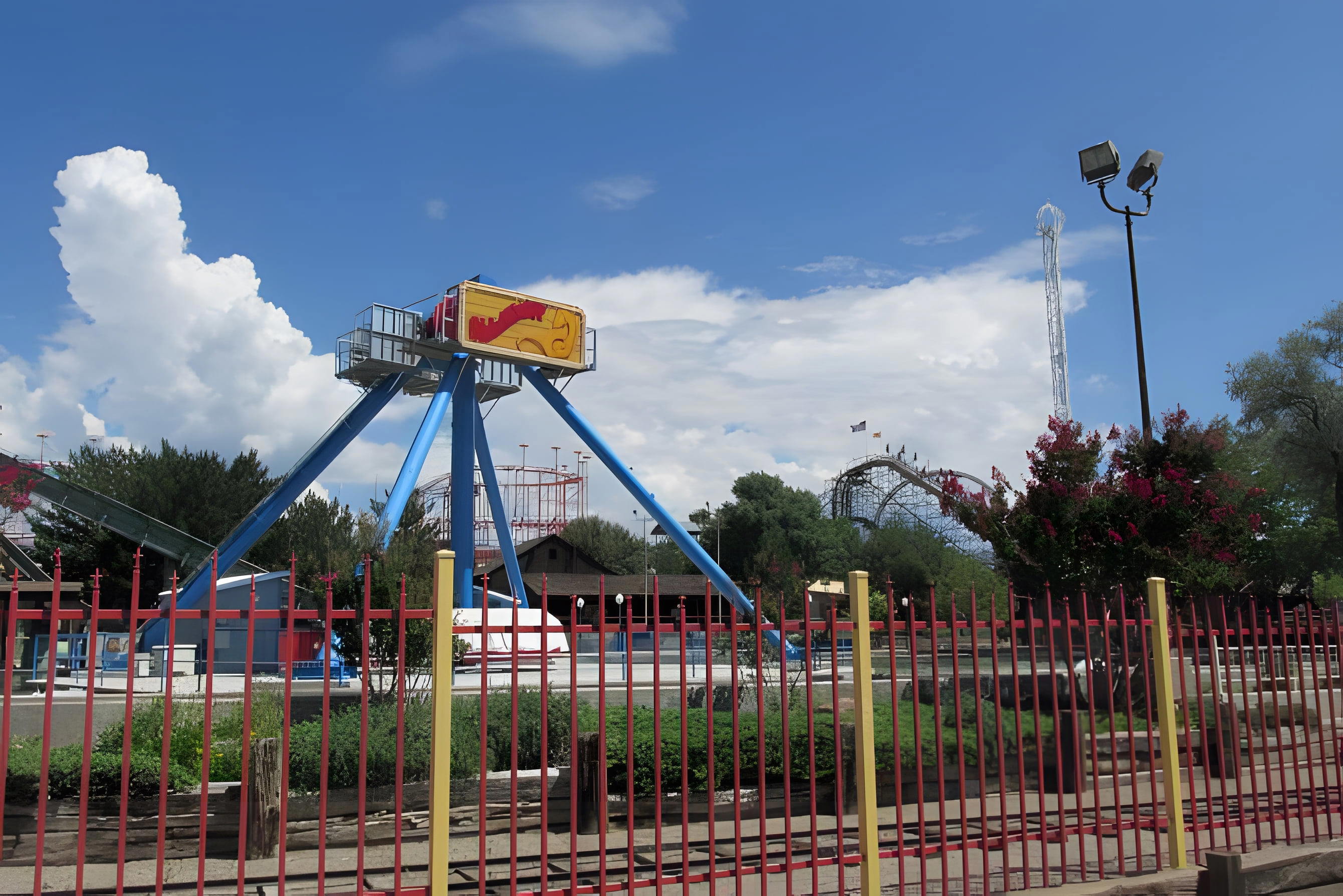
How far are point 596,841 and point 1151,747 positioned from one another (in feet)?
15.2

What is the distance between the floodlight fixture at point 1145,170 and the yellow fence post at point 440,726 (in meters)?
12.9

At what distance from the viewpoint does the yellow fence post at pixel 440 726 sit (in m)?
4.71

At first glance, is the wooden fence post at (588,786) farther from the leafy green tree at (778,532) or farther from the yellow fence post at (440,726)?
the leafy green tree at (778,532)

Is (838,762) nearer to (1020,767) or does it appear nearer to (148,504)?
(1020,767)

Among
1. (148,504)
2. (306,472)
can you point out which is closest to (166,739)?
(306,472)

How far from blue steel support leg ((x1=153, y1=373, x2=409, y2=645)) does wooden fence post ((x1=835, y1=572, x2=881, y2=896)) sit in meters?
25.1

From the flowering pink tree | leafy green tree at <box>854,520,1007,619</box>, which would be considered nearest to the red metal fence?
the flowering pink tree

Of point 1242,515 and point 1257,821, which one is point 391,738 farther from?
point 1242,515

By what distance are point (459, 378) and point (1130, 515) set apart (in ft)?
64.6

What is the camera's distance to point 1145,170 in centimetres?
1407

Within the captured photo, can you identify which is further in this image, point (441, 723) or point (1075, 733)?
point (1075, 733)

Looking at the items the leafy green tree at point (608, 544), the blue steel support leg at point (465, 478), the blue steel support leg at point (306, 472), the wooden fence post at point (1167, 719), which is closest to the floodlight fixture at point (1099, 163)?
the wooden fence post at point (1167, 719)

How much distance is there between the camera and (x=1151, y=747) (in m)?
6.24

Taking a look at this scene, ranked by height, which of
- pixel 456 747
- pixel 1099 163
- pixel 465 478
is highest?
pixel 1099 163
